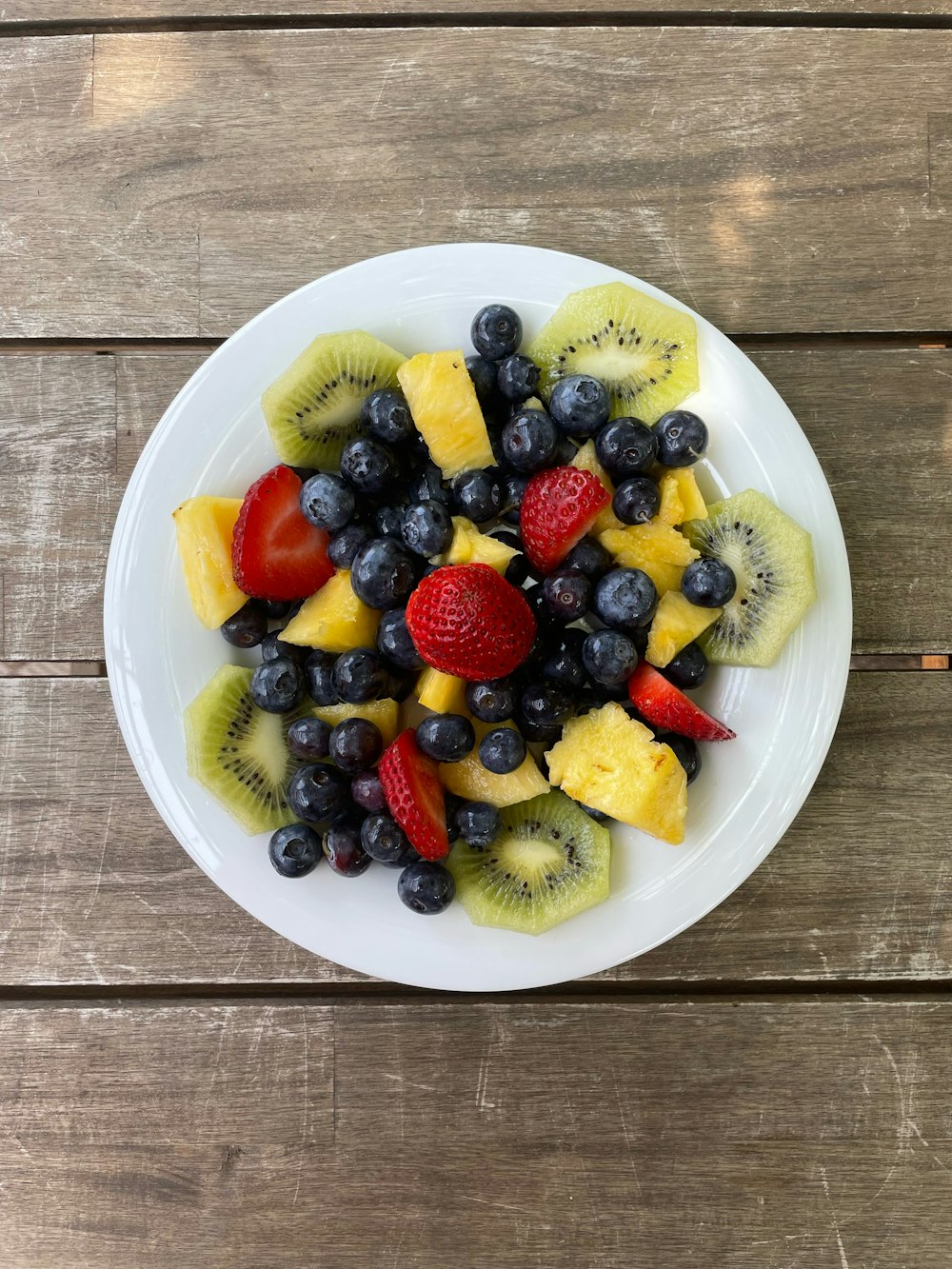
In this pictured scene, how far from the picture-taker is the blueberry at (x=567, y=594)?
111 centimetres

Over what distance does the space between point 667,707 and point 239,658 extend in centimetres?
56

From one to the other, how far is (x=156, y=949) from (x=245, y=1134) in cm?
32

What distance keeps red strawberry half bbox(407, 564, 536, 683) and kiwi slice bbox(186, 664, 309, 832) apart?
256 millimetres

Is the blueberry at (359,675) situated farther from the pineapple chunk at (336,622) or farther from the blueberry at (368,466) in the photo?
the blueberry at (368,466)

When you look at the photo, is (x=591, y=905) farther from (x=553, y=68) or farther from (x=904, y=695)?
(x=553, y=68)

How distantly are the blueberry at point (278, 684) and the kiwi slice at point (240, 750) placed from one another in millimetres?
42

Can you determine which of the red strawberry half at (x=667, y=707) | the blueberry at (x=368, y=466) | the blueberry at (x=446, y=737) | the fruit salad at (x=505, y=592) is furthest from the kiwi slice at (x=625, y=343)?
the blueberry at (x=446, y=737)

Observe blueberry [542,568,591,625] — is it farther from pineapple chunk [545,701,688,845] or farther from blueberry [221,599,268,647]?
blueberry [221,599,268,647]

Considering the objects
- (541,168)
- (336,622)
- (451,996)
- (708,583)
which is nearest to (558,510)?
(708,583)

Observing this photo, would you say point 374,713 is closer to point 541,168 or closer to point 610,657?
point 610,657

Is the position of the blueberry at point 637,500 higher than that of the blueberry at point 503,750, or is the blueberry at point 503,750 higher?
the blueberry at point 637,500

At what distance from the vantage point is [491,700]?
1.11 m

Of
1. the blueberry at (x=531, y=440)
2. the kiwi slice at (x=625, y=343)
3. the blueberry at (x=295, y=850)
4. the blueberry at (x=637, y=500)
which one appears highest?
the kiwi slice at (x=625, y=343)


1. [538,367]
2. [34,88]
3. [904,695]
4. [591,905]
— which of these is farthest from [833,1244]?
[34,88]
